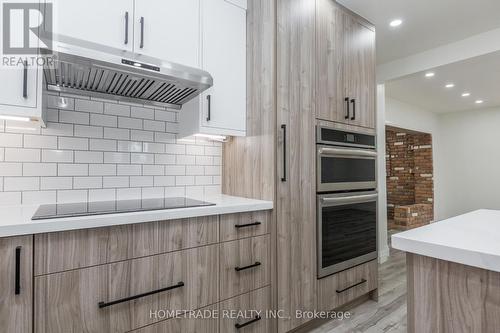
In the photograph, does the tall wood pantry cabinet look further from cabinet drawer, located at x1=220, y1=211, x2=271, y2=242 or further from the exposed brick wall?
the exposed brick wall

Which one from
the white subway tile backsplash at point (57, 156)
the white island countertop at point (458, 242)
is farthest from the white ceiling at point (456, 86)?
the white subway tile backsplash at point (57, 156)

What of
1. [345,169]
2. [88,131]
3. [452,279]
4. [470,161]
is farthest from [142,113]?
[470,161]

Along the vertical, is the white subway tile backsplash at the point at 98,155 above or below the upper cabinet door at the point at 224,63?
below

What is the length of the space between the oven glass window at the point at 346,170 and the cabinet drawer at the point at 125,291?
3.50ft

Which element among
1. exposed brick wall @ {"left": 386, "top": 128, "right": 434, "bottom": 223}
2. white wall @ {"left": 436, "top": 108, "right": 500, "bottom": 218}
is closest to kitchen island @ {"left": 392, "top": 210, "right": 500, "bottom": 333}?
exposed brick wall @ {"left": 386, "top": 128, "right": 434, "bottom": 223}

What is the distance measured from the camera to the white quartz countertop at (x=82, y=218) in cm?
105

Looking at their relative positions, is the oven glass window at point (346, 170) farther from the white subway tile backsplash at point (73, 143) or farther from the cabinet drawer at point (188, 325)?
the white subway tile backsplash at point (73, 143)

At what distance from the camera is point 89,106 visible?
1749mm

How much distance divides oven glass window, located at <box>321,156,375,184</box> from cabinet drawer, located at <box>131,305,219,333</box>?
120 cm

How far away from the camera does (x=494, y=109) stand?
20.0ft

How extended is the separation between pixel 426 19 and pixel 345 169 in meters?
1.76

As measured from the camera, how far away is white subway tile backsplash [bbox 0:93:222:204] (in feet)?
5.07

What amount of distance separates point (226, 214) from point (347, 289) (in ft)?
4.32

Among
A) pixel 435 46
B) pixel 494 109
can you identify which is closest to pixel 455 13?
pixel 435 46
